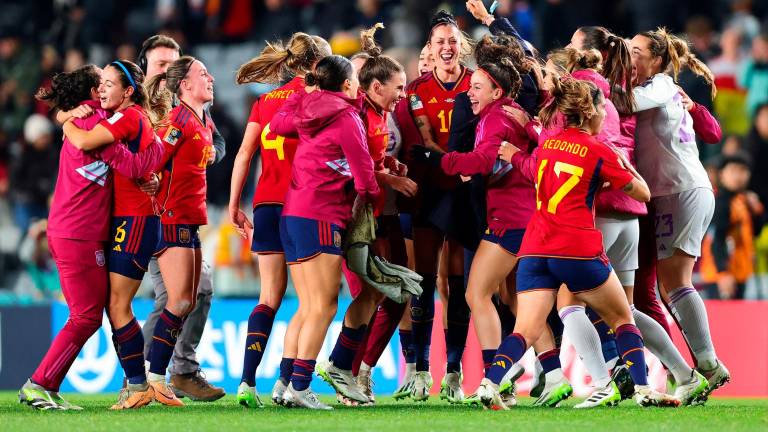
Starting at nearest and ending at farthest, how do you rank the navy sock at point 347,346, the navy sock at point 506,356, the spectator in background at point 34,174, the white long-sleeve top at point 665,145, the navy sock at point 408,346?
the navy sock at point 506,356
the navy sock at point 347,346
the white long-sleeve top at point 665,145
the navy sock at point 408,346
the spectator in background at point 34,174

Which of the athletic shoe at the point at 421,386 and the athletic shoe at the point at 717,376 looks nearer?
the athletic shoe at the point at 717,376

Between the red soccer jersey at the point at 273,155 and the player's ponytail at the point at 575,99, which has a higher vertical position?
the player's ponytail at the point at 575,99

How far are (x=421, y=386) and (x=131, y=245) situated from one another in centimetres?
201

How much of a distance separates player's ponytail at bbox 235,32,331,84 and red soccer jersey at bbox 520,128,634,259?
1.67 m

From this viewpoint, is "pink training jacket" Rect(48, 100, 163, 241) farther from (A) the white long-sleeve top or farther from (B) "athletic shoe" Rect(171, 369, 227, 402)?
(A) the white long-sleeve top

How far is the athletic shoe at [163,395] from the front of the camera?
24.5 feet

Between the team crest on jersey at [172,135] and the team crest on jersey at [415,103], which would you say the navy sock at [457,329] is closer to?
the team crest on jersey at [415,103]

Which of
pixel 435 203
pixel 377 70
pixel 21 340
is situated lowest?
pixel 21 340

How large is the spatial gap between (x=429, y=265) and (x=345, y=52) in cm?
655

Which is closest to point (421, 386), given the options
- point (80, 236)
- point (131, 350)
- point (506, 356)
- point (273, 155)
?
point (506, 356)

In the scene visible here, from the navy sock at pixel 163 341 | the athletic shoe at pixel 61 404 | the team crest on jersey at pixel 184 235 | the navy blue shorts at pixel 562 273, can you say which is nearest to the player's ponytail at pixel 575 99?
the navy blue shorts at pixel 562 273

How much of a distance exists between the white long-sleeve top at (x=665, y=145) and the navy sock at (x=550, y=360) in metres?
1.13

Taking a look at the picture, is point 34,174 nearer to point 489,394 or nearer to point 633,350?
point 489,394

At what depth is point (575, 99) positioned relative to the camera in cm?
668
